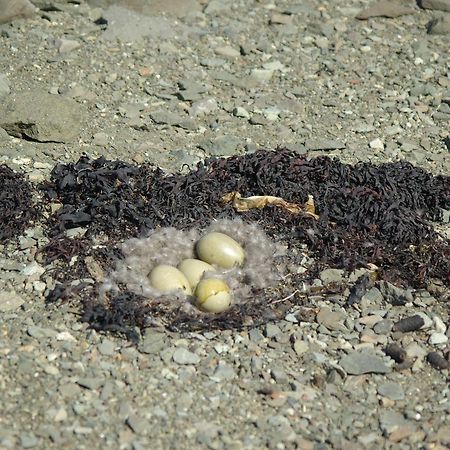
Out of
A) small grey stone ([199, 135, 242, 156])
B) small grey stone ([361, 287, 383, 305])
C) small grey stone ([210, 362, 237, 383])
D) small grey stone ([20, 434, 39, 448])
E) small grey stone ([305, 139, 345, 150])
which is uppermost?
small grey stone ([20, 434, 39, 448])

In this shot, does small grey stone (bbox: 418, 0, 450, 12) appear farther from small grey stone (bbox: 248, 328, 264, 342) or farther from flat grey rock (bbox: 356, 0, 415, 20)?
small grey stone (bbox: 248, 328, 264, 342)

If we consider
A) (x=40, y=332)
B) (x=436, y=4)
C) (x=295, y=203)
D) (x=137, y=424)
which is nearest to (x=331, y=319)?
(x=295, y=203)

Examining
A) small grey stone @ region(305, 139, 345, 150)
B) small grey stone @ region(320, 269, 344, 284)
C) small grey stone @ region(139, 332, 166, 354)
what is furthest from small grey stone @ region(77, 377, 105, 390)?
small grey stone @ region(305, 139, 345, 150)

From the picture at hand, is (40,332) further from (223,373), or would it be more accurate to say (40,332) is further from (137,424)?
(223,373)

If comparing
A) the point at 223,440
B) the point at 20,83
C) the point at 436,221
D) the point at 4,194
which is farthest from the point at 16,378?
the point at 20,83

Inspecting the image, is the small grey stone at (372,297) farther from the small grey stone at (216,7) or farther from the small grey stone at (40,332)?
the small grey stone at (216,7)

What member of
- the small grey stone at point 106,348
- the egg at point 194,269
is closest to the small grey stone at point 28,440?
the small grey stone at point 106,348
